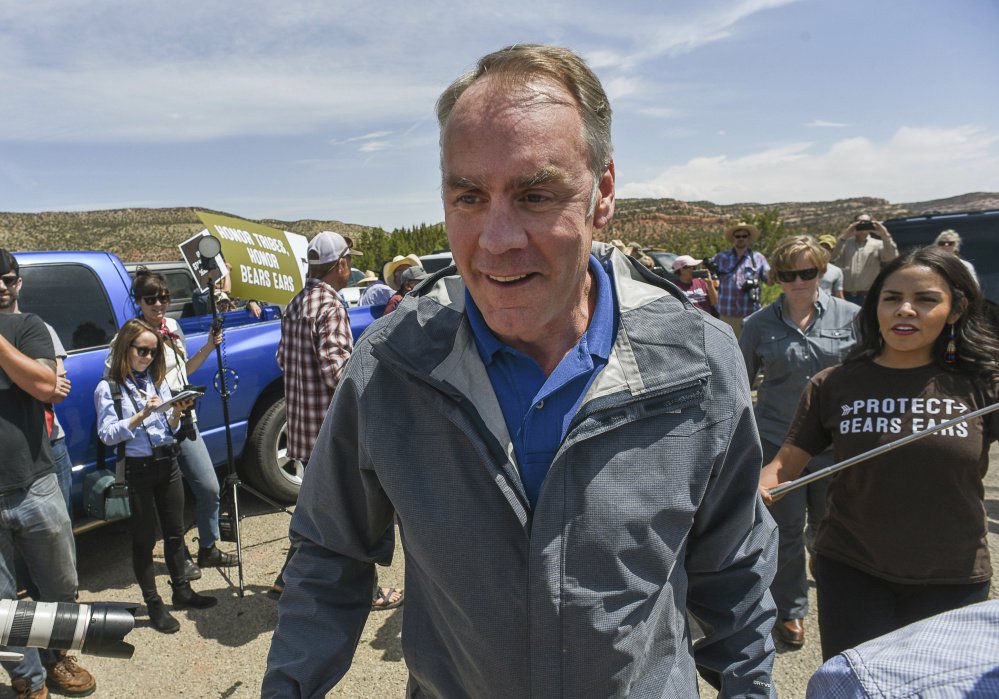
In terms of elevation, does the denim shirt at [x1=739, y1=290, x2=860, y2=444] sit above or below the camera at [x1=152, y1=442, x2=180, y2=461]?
above

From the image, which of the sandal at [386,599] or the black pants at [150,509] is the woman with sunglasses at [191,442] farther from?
the sandal at [386,599]

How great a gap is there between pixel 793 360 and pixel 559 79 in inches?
114

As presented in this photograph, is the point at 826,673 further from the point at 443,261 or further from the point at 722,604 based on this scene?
the point at 443,261

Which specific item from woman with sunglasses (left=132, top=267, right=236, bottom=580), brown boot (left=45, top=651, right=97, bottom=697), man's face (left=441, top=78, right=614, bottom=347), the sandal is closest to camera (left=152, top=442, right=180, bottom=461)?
woman with sunglasses (left=132, top=267, right=236, bottom=580)

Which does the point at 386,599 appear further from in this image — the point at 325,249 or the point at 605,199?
the point at 605,199

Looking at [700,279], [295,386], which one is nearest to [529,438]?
[295,386]

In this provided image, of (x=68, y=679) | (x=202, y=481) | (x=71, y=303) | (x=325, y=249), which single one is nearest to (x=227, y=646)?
(x=68, y=679)

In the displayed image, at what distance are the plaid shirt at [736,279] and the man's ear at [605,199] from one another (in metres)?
6.84

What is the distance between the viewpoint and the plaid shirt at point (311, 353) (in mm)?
4031

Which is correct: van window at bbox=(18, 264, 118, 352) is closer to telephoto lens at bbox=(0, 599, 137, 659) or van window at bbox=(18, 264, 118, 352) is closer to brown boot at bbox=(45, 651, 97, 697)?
brown boot at bbox=(45, 651, 97, 697)

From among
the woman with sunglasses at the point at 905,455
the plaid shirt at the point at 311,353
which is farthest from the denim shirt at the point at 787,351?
the plaid shirt at the point at 311,353

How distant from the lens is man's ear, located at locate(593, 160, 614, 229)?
146cm

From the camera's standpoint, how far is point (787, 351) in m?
3.81

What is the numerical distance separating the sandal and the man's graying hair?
3.37 meters
